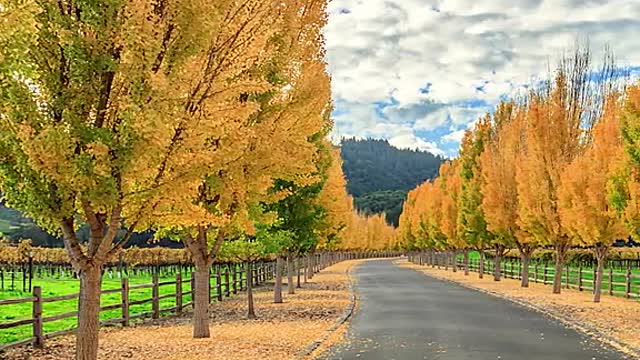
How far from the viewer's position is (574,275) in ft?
173

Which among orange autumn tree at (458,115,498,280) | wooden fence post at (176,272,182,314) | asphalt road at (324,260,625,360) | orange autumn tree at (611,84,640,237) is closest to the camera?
asphalt road at (324,260,625,360)

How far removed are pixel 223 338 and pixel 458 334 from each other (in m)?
5.68

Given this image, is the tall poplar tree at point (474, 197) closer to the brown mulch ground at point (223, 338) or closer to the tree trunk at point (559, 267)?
the tree trunk at point (559, 267)

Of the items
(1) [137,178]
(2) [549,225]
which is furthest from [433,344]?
(2) [549,225]

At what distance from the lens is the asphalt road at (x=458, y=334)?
14445 mm

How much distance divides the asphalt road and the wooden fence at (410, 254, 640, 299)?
907 cm

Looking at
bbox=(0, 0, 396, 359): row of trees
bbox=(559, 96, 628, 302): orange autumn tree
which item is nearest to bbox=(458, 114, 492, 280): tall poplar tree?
bbox=(559, 96, 628, 302): orange autumn tree

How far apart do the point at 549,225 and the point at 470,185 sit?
55.0 ft

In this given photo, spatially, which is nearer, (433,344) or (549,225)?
(433,344)

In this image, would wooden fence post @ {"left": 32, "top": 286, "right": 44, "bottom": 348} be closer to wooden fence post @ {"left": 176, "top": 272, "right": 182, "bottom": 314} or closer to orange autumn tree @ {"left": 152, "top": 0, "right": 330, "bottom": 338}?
orange autumn tree @ {"left": 152, "top": 0, "right": 330, "bottom": 338}

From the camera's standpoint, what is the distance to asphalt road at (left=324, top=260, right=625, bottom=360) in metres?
14.4

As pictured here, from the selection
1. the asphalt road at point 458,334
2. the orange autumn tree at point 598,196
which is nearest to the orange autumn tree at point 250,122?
the asphalt road at point 458,334

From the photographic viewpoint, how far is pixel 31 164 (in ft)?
28.1

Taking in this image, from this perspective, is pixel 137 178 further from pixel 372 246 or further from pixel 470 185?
pixel 372 246
